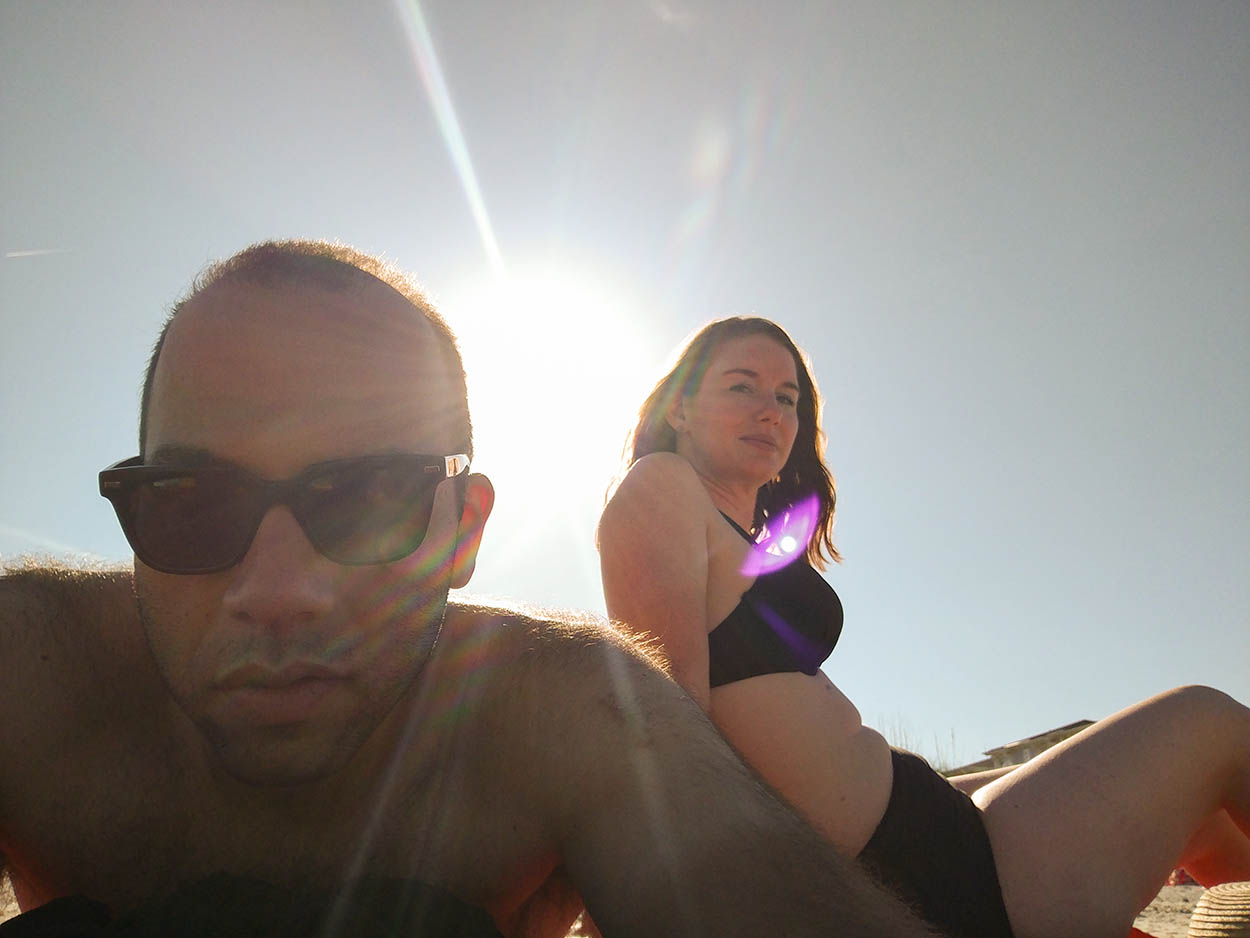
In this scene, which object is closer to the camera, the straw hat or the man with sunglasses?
the man with sunglasses

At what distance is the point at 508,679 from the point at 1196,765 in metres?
1.96

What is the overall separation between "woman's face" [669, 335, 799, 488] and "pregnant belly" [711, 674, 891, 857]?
1.01m

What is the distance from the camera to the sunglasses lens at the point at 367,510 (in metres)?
1.53

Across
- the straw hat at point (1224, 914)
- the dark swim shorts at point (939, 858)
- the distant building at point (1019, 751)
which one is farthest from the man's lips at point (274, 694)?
the distant building at point (1019, 751)

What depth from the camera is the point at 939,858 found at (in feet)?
6.45

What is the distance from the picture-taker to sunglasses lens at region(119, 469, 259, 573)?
1.51 meters

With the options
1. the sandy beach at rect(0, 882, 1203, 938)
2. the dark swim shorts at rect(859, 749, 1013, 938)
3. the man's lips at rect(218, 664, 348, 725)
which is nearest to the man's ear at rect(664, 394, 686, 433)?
the dark swim shorts at rect(859, 749, 1013, 938)

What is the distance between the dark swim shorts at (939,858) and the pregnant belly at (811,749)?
0.06 meters

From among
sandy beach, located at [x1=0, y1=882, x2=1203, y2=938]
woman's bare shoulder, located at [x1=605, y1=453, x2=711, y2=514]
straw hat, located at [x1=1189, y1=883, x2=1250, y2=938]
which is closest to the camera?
straw hat, located at [x1=1189, y1=883, x2=1250, y2=938]

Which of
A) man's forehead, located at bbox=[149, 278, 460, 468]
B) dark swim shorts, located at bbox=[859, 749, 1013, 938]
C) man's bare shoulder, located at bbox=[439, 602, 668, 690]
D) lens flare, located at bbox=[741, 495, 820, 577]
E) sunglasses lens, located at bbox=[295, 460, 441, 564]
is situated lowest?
dark swim shorts, located at bbox=[859, 749, 1013, 938]

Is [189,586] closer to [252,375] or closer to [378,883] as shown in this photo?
[252,375]

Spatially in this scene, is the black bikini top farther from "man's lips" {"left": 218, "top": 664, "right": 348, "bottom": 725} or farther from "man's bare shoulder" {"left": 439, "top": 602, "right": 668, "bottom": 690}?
"man's lips" {"left": 218, "top": 664, "right": 348, "bottom": 725}

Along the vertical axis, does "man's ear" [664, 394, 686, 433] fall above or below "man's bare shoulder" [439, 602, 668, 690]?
above

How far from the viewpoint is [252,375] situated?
5.22 ft
